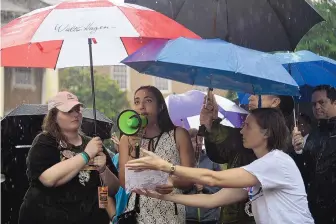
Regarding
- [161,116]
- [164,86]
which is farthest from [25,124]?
[164,86]

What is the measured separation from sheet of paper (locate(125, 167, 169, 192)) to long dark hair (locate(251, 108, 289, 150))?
2.37 ft

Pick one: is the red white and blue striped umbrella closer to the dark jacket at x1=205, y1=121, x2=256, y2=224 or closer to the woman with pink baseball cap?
the woman with pink baseball cap

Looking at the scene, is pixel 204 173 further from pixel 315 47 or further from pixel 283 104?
pixel 315 47

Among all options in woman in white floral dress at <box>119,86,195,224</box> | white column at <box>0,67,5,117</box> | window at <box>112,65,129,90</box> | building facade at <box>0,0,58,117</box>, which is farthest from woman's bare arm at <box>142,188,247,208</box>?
window at <box>112,65,129,90</box>

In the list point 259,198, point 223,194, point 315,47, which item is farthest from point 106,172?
point 315,47

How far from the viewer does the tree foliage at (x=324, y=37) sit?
1791 centimetres

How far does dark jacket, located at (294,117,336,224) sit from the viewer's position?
5.63 m

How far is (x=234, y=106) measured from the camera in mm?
8234

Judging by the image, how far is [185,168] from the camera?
12.9 feet

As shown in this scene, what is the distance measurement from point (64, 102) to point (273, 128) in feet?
5.22

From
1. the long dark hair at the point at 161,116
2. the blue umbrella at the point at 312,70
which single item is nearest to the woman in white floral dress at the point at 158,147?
the long dark hair at the point at 161,116

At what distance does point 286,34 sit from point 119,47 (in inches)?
60.2

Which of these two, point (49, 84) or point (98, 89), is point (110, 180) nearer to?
point (49, 84)

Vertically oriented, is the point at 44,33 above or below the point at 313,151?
above
